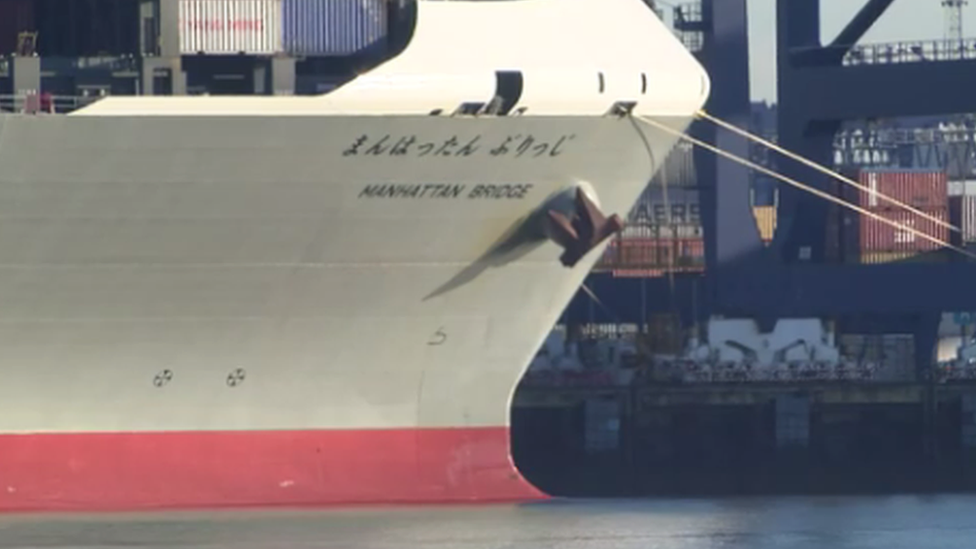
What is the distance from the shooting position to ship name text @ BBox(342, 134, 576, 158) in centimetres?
2838

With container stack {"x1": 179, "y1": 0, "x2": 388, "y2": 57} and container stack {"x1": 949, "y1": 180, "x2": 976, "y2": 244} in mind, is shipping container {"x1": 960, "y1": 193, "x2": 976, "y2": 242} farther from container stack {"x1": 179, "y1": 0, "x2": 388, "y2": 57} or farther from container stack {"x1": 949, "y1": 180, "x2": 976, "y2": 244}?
container stack {"x1": 179, "y1": 0, "x2": 388, "y2": 57}

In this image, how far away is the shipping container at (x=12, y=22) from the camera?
29219mm

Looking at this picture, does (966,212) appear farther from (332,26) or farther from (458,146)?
(332,26)

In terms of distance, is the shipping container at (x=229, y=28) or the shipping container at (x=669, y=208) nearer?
the shipping container at (x=229, y=28)

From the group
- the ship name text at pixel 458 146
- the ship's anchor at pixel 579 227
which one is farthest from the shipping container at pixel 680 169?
the ship name text at pixel 458 146

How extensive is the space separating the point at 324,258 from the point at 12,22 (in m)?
4.83

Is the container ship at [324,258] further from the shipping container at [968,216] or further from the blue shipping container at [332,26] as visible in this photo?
the shipping container at [968,216]

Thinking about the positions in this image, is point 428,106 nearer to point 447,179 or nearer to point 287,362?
point 447,179

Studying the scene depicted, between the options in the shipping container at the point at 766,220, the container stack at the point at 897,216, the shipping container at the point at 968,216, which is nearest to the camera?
the container stack at the point at 897,216

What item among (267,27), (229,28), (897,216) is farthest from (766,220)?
(229,28)

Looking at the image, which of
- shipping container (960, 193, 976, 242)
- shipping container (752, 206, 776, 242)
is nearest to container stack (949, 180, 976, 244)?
shipping container (960, 193, 976, 242)

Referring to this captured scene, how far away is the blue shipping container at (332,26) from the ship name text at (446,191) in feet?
5.82

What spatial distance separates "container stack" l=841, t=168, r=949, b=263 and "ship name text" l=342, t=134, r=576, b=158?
72.2 feet

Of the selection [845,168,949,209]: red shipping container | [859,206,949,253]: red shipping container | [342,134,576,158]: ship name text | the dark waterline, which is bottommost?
the dark waterline
